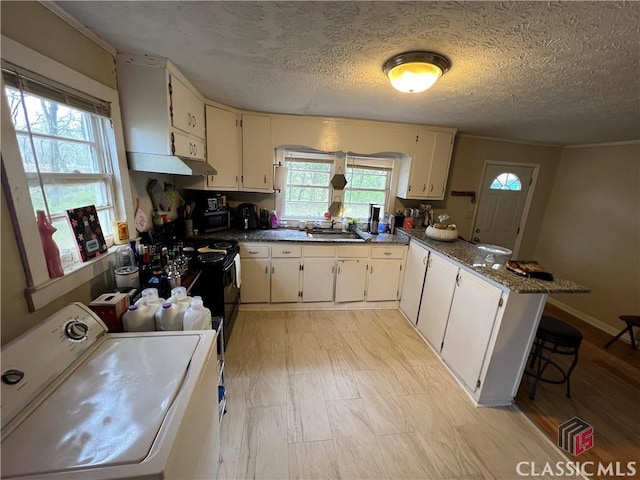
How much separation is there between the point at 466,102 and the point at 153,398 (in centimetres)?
275

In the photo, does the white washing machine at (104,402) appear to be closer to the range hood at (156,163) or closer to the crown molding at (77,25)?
the range hood at (156,163)

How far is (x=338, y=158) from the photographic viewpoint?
10.9 feet

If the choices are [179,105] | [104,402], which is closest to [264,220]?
[179,105]

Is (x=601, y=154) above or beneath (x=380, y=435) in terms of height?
above

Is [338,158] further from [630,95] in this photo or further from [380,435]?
[380,435]

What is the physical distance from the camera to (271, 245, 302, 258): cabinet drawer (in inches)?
113

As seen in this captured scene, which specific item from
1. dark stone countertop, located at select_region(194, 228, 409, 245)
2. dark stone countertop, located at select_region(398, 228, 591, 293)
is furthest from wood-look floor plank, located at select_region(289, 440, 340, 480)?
dark stone countertop, located at select_region(194, 228, 409, 245)

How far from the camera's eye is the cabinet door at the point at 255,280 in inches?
113

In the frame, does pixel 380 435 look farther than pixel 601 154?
No

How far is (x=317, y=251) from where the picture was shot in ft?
9.57

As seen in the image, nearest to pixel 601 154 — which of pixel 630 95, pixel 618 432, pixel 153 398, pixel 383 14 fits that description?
pixel 630 95

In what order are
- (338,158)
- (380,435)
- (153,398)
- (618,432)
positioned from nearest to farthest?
(153,398), (380,435), (618,432), (338,158)

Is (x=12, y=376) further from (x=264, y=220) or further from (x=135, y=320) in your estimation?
(x=264, y=220)

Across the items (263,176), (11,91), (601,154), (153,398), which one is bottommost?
(153,398)
